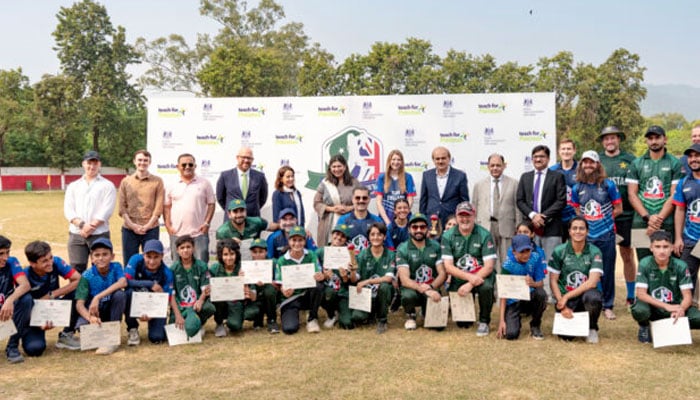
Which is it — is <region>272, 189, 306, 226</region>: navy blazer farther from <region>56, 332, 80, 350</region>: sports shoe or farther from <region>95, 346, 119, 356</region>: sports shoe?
<region>56, 332, 80, 350</region>: sports shoe

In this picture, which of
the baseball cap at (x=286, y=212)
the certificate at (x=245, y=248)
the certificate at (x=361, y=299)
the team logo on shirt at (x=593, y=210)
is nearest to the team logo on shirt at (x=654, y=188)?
the team logo on shirt at (x=593, y=210)

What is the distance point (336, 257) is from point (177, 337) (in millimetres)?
1854

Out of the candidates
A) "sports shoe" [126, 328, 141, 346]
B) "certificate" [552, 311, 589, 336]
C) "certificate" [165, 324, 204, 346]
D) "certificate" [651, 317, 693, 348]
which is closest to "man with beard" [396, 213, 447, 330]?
"certificate" [552, 311, 589, 336]

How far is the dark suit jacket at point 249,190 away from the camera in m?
7.46

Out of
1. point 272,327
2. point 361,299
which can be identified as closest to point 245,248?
point 272,327

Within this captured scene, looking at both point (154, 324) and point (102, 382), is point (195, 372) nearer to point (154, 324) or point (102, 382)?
point (102, 382)

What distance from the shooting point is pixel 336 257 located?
19.9ft

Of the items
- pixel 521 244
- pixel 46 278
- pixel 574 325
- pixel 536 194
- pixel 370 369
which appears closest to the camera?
pixel 370 369

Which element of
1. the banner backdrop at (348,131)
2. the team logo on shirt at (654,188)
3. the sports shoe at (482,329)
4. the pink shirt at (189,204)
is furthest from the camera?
the banner backdrop at (348,131)

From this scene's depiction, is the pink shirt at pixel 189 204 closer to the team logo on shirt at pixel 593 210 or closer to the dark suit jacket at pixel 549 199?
the dark suit jacket at pixel 549 199

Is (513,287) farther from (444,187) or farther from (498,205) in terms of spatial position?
(444,187)

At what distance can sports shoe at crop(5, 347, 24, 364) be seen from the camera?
16.5 feet

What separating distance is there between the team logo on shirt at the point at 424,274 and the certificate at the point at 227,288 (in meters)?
1.96

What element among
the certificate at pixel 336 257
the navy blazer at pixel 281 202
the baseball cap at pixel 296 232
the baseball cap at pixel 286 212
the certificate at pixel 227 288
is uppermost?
the navy blazer at pixel 281 202
